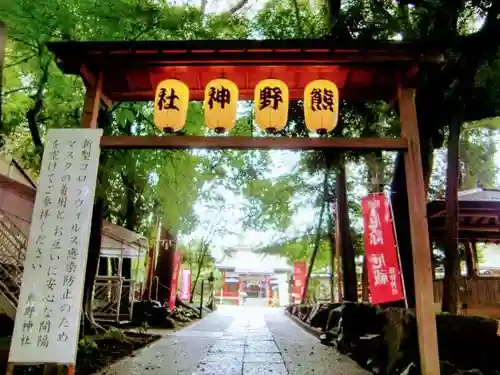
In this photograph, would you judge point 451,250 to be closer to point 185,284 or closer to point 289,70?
point 289,70

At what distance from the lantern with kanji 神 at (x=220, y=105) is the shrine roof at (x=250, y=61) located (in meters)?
0.45

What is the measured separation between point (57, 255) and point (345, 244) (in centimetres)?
1071

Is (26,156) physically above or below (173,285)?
above

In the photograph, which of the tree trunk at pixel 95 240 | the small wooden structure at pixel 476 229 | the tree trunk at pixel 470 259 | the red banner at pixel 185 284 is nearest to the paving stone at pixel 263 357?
the tree trunk at pixel 95 240

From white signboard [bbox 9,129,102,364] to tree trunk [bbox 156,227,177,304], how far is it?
14.7 m

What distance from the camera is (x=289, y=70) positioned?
22.4 feet

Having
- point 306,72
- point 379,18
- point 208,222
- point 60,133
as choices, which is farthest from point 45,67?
point 208,222

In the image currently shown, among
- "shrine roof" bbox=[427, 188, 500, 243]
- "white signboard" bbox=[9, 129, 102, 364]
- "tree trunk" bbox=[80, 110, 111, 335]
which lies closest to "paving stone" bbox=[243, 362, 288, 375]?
"white signboard" bbox=[9, 129, 102, 364]

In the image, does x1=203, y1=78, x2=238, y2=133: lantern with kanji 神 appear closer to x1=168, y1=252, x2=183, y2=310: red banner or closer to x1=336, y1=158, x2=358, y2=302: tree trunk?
x1=336, y1=158, x2=358, y2=302: tree trunk

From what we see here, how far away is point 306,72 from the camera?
271 inches

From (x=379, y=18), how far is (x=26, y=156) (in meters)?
12.0

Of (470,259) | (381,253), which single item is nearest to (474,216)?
(470,259)

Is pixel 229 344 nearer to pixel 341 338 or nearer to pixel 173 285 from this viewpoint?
pixel 341 338

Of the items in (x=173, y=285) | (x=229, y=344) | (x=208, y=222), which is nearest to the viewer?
(x=229, y=344)
